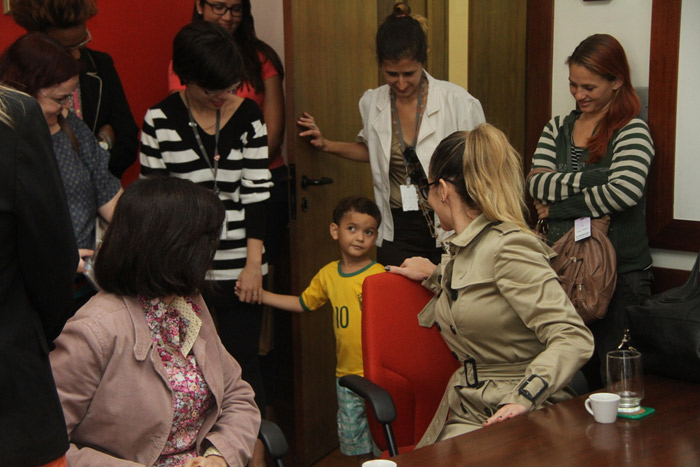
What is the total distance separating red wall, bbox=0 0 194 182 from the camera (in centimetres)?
348

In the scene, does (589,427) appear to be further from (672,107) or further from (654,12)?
(654,12)

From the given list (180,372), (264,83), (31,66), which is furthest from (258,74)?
(180,372)

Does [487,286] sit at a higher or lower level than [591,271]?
higher

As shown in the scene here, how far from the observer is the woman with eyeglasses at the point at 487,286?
2.00 m

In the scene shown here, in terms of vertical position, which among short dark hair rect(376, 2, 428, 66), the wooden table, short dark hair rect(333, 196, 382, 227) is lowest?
the wooden table

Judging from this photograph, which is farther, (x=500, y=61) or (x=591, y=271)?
(x=500, y=61)

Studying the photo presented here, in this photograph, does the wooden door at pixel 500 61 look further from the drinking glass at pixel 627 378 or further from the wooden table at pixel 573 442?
the wooden table at pixel 573 442

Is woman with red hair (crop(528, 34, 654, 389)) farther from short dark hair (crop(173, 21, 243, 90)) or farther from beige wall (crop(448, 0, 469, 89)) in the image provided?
beige wall (crop(448, 0, 469, 89))

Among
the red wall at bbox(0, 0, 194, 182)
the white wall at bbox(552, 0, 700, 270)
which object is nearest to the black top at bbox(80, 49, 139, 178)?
the red wall at bbox(0, 0, 194, 182)

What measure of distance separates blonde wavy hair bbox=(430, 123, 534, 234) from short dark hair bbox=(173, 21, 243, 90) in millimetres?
865

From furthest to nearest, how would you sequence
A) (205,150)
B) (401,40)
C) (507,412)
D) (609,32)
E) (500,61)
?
(500,61) < (609,32) < (401,40) < (205,150) < (507,412)

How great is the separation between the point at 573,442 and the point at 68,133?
177 cm

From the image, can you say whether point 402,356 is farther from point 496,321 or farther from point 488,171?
point 488,171

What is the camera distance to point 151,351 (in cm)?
165
